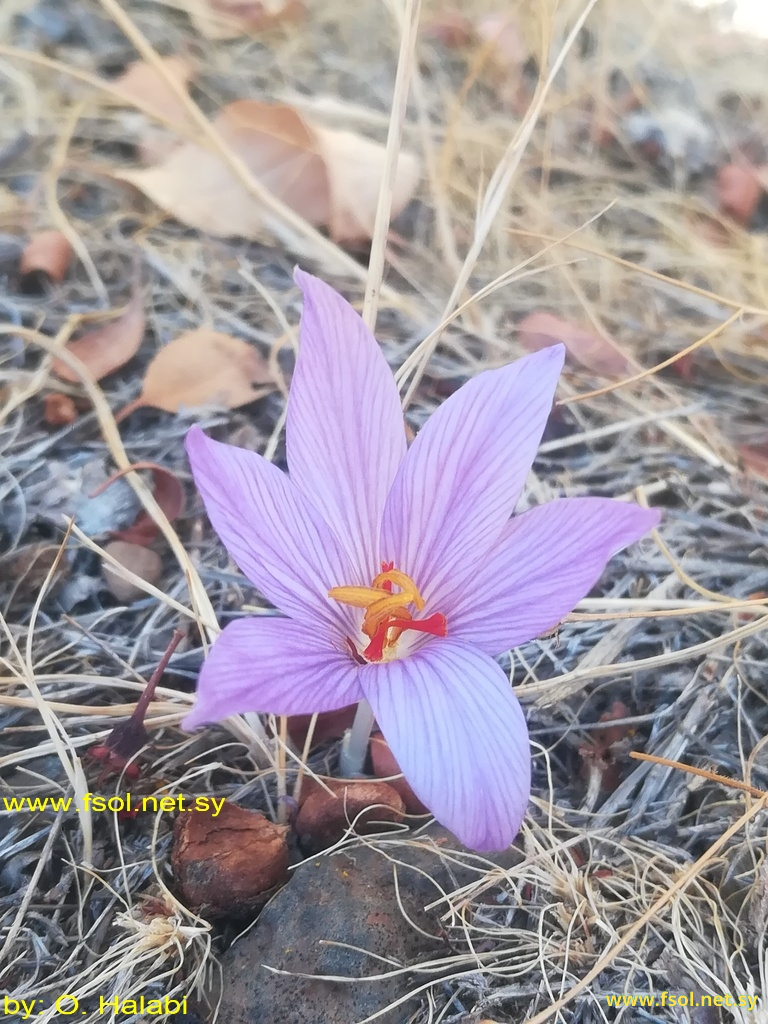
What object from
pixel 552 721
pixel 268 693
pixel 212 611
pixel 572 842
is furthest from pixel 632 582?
pixel 268 693

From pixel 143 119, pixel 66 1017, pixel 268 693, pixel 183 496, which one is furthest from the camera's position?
pixel 143 119

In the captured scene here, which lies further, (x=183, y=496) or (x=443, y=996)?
(x=183, y=496)

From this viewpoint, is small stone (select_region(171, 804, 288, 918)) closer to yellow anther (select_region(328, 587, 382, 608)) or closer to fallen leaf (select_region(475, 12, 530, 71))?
yellow anther (select_region(328, 587, 382, 608))

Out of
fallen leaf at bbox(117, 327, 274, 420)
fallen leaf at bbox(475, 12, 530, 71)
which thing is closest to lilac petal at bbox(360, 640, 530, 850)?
fallen leaf at bbox(117, 327, 274, 420)

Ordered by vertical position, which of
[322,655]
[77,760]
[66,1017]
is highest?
[322,655]

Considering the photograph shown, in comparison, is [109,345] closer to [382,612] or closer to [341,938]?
[382,612]

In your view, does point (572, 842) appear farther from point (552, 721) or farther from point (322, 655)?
point (322, 655)
